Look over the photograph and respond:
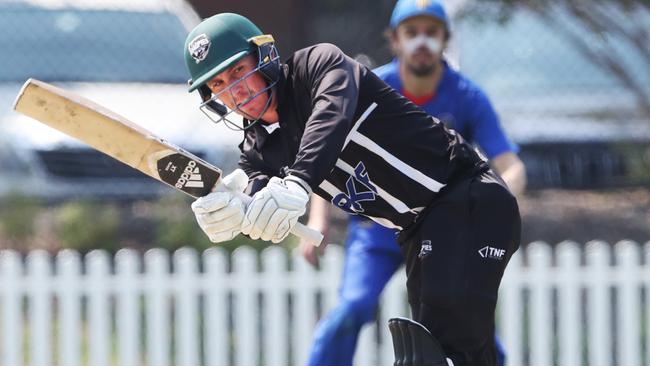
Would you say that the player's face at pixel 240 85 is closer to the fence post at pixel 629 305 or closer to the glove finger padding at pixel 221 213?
the glove finger padding at pixel 221 213

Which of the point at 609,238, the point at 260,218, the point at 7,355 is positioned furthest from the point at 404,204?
the point at 609,238

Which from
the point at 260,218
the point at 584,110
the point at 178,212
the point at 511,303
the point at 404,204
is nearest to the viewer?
the point at 260,218

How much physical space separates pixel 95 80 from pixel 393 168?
16.8 feet

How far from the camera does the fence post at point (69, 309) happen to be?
6.89m

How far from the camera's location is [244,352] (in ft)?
22.9

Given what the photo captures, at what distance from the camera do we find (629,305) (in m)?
7.00

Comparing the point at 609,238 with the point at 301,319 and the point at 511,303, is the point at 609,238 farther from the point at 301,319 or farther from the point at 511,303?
the point at 301,319

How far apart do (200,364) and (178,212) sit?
1.65 metres

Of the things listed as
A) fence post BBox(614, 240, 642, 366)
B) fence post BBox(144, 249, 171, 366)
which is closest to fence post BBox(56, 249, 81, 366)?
fence post BBox(144, 249, 171, 366)

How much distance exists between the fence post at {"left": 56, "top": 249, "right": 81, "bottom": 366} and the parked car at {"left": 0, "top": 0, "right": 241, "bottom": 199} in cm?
157

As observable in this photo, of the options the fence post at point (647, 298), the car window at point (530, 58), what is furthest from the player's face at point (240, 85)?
the car window at point (530, 58)

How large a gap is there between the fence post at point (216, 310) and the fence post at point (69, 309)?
2.18ft

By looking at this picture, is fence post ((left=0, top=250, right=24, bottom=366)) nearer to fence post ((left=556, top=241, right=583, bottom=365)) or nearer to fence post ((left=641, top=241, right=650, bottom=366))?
fence post ((left=556, top=241, right=583, bottom=365))

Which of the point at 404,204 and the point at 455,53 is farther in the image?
the point at 455,53
